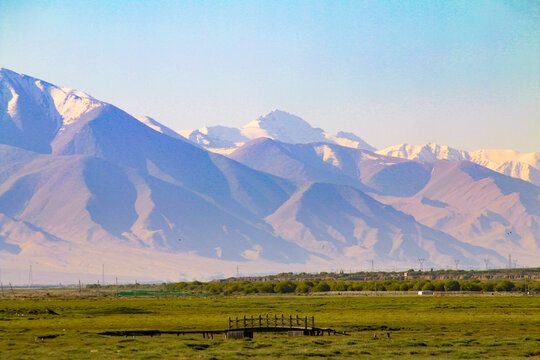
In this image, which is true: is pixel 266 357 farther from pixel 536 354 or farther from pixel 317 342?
pixel 536 354

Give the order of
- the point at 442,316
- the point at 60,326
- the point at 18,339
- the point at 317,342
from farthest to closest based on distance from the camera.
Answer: the point at 442,316 → the point at 60,326 → the point at 18,339 → the point at 317,342

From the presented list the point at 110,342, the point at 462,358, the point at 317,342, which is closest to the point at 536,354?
the point at 462,358

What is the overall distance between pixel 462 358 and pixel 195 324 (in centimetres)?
4476

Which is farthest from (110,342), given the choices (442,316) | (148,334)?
(442,316)

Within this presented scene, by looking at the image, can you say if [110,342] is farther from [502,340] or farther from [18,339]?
[502,340]

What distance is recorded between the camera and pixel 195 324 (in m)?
110

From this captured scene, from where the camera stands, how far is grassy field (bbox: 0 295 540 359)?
248ft

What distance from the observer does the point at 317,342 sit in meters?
83.2

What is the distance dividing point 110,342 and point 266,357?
19826mm

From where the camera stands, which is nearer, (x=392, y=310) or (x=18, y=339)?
(x=18, y=339)

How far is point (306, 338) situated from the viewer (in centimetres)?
8788

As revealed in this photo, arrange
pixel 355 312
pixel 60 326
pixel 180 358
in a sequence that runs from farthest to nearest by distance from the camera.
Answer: pixel 355 312 → pixel 60 326 → pixel 180 358

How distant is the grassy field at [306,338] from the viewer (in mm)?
75562

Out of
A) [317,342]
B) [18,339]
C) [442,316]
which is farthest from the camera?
[442,316]
